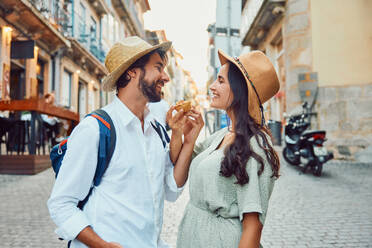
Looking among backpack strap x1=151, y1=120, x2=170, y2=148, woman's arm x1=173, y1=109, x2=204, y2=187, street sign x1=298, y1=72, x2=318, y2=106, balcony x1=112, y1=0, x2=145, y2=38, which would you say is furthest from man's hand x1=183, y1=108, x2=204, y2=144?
balcony x1=112, y1=0, x2=145, y2=38

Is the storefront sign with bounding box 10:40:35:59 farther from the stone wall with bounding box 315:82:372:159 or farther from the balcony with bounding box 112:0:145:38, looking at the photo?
the balcony with bounding box 112:0:145:38

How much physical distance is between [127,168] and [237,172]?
1.87 ft

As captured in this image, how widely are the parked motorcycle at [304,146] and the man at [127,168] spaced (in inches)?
229

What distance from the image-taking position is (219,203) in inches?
60.6

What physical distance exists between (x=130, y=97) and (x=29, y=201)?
422cm

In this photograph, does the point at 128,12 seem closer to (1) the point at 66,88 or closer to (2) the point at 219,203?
(1) the point at 66,88

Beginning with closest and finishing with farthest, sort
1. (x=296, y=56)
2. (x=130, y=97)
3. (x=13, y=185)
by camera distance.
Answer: (x=130, y=97)
(x=13, y=185)
(x=296, y=56)

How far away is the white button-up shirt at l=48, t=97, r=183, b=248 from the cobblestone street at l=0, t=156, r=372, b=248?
6.77 feet

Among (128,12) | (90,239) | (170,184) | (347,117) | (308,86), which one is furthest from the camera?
(128,12)

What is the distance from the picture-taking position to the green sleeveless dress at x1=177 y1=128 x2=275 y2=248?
1.46 metres

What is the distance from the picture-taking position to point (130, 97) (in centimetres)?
187

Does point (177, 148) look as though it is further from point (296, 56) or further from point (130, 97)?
point (296, 56)

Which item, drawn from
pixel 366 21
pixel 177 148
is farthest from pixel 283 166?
pixel 177 148

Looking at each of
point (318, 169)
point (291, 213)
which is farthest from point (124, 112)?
point (318, 169)
